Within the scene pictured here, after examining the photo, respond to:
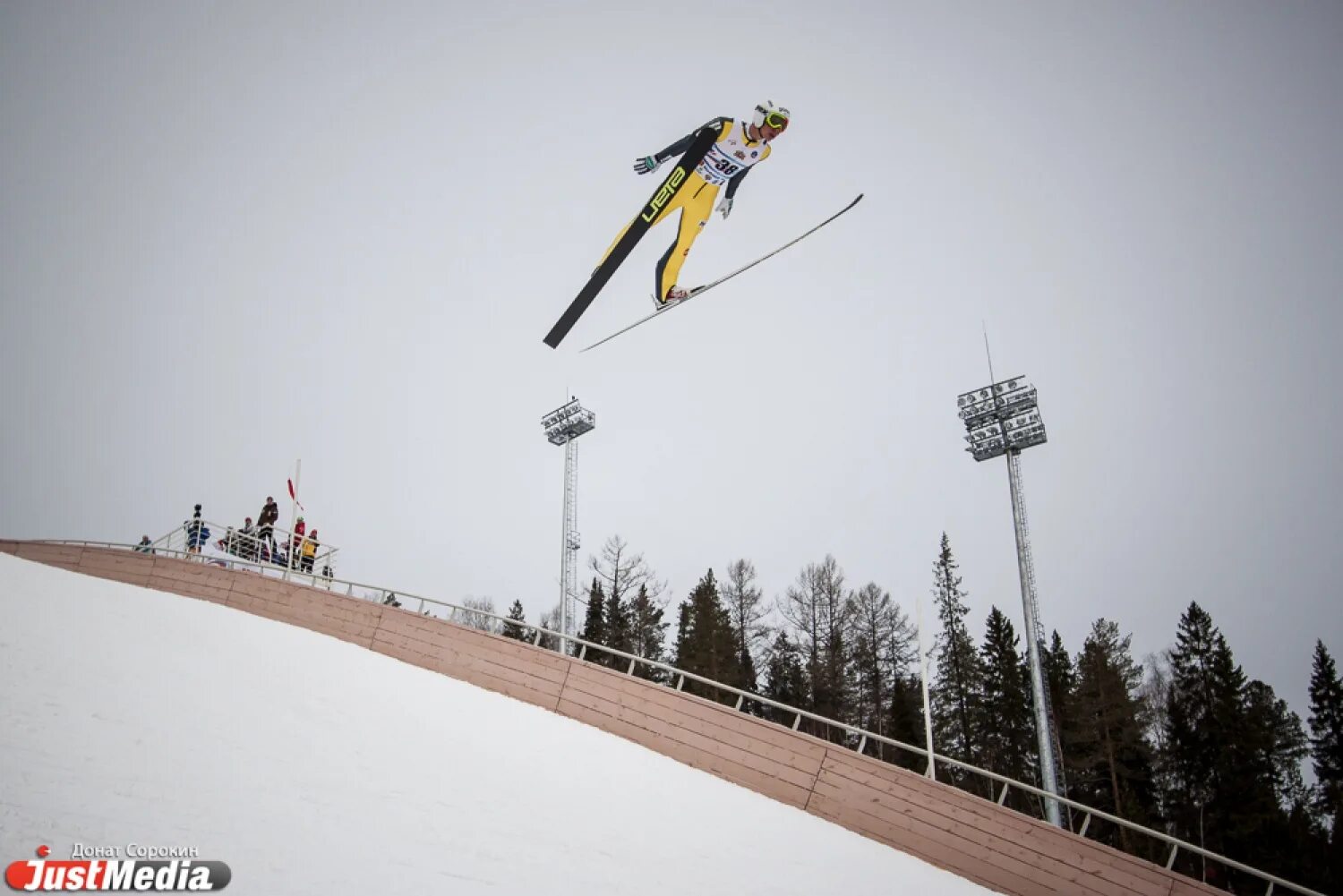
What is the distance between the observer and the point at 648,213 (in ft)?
47.2

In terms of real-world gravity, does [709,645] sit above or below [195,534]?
below

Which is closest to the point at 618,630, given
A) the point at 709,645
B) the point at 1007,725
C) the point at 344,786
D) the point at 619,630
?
the point at 619,630

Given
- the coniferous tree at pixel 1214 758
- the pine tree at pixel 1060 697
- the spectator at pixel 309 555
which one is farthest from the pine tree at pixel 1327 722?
the spectator at pixel 309 555

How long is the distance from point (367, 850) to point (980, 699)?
3802 cm

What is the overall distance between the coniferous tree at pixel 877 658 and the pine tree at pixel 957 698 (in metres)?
2.05

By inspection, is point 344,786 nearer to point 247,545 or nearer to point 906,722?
point 247,545

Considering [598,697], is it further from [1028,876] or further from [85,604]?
[85,604]

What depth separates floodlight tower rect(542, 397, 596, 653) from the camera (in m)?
24.7

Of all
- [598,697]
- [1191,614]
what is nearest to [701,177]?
[598,697]

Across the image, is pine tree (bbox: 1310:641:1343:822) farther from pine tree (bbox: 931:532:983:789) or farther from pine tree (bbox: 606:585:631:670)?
pine tree (bbox: 606:585:631:670)

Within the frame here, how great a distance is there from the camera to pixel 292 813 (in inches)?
250

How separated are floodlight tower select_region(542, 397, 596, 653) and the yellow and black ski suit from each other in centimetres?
1004

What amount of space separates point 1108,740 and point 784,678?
15.3 meters

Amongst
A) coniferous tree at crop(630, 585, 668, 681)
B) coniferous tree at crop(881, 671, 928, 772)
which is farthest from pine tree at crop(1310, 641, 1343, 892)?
coniferous tree at crop(630, 585, 668, 681)
